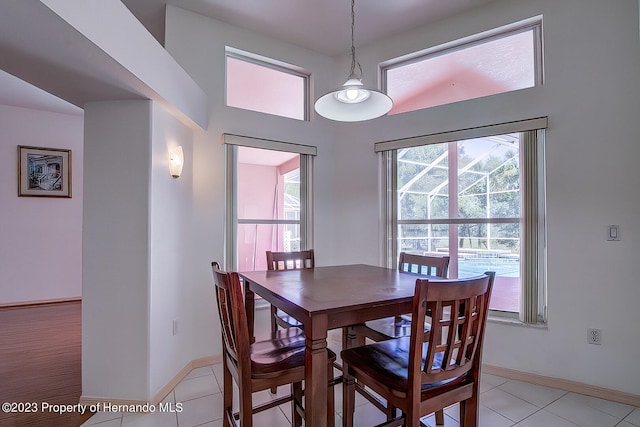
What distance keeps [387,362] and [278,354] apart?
55 centimetres

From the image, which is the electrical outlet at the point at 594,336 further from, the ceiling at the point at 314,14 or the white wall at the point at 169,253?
the white wall at the point at 169,253

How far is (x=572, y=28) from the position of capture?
2.40m

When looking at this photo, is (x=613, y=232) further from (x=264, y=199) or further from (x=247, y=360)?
(x=264, y=199)

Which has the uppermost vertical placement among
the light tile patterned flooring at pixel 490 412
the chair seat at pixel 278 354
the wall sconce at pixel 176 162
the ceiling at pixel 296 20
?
the ceiling at pixel 296 20

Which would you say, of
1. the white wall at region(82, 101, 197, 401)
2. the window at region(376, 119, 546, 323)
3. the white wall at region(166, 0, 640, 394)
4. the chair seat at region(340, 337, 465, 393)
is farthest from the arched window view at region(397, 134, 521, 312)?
the white wall at region(82, 101, 197, 401)

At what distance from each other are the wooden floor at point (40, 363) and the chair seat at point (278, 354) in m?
1.33

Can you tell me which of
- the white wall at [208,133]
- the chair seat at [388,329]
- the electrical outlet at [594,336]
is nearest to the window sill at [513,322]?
the electrical outlet at [594,336]

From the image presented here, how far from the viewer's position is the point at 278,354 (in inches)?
63.7

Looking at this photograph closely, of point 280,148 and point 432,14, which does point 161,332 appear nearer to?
point 280,148

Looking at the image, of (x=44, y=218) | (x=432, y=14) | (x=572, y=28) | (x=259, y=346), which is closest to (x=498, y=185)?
(x=572, y=28)

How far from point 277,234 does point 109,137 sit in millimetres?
1742

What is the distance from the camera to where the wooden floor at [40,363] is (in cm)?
A: 202

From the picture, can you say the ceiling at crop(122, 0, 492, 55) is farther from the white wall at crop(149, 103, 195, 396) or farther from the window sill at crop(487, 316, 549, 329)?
the window sill at crop(487, 316, 549, 329)

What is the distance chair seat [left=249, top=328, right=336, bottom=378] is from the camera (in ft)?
4.88
